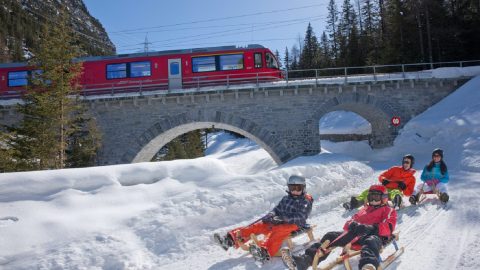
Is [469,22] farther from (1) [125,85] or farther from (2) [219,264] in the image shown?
(2) [219,264]

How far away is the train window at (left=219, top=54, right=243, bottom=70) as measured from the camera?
19500 mm

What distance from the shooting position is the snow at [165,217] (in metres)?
5.16

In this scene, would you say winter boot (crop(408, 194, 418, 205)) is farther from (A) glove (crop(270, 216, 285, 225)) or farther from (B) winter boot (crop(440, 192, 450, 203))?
(A) glove (crop(270, 216, 285, 225))

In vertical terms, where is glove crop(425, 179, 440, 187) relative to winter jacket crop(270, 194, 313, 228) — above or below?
below

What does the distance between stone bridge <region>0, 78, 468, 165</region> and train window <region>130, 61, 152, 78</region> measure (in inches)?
56.1

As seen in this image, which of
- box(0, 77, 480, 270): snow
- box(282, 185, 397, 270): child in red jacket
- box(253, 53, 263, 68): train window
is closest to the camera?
box(282, 185, 397, 270): child in red jacket

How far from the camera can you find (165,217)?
653 centimetres

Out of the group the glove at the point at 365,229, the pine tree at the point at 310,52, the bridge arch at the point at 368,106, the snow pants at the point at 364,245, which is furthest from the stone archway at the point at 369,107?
the pine tree at the point at 310,52

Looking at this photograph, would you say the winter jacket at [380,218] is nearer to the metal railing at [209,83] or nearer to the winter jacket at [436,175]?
the winter jacket at [436,175]

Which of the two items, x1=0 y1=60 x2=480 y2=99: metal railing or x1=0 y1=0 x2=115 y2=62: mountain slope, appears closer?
x1=0 y1=60 x2=480 y2=99: metal railing

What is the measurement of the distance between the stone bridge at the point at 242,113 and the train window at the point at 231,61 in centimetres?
152

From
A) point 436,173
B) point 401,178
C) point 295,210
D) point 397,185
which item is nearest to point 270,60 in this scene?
point 436,173

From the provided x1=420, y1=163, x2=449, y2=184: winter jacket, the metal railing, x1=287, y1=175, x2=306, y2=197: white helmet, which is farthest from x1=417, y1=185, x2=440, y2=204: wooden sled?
the metal railing

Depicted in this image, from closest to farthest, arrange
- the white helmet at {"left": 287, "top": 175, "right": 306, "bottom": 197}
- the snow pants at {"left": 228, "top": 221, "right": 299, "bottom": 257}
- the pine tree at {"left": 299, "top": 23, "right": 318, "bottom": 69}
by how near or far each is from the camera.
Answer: the snow pants at {"left": 228, "top": 221, "right": 299, "bottom": 257} → the white helmet at {"left": 287, "top": 175, "right": 306, "bottom": 197} → the pine tree at {"left": 299, "top": 23, "right": 318, "bottom": 69}
